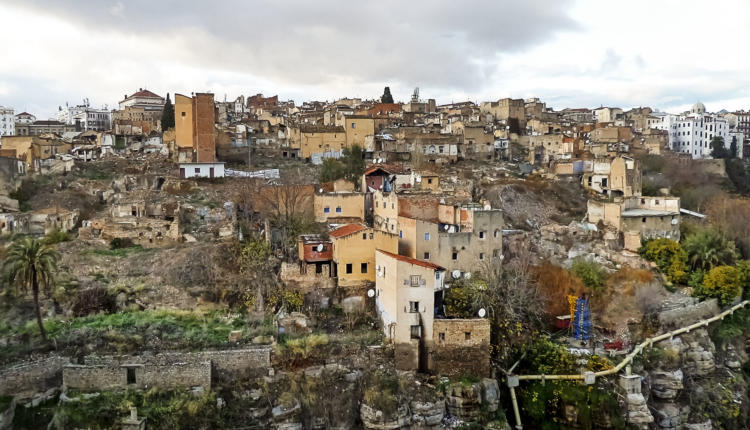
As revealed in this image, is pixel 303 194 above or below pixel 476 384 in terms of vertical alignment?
above

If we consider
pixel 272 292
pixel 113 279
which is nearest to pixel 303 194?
pixel 272 292

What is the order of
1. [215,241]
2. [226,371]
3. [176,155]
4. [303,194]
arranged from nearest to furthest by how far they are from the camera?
1. [226,371]
2. [215,241]
3. [303,194]
4. [176,155]

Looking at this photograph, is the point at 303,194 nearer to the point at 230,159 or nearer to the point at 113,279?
the point at 113,279

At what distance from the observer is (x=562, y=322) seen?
82.6ft

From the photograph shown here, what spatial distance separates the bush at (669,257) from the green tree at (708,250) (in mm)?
797

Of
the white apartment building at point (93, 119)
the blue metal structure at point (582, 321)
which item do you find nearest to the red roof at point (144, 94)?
the white apartment building at point (93, 119)

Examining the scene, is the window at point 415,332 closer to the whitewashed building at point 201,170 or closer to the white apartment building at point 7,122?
the whitewashed building at point 201,170

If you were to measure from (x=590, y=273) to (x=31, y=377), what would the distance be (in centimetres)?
2268

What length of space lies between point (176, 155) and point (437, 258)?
22938 mm

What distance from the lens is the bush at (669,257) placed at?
27.9 m

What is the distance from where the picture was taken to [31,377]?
19.1 metres

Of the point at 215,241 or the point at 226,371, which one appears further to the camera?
the point at 215,241

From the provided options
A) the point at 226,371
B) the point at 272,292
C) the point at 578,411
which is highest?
the point at 272,292

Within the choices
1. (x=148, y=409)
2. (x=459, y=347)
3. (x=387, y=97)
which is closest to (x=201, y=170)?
(x=148, y=409)
